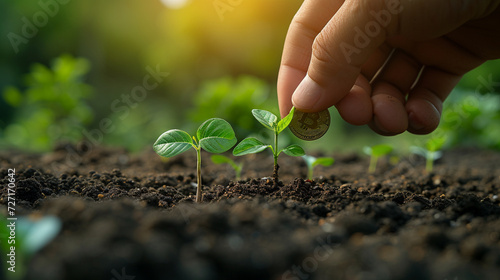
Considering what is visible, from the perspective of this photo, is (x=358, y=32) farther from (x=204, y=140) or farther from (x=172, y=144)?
(x=172, y=144)

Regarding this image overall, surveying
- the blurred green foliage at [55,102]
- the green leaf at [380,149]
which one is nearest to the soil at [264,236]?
the green leaf at [380,149]

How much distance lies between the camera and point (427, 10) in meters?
1.38

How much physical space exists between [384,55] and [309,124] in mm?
764

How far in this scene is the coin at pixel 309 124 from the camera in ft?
5.93

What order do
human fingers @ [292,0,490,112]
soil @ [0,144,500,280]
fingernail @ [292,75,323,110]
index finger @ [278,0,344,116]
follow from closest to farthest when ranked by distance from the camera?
soil @ [0,144,500,280]
human fingers @ [292,0,490,112]
fingernail @ [292,75,323,110]
index finger @ [278,0,344,116]

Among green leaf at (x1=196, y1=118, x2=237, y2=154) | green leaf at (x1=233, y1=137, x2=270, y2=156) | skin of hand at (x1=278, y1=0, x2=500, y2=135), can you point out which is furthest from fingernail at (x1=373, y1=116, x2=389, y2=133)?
green leaf at (x1=196, y1=118, x2=237, y2=154)

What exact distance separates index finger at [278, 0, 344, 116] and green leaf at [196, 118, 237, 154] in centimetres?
54

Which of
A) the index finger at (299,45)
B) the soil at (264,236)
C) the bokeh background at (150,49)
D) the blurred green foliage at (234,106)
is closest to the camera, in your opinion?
the soil at (264,236)

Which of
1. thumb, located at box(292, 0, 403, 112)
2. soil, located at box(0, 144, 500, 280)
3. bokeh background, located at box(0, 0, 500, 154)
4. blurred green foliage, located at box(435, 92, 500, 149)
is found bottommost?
blurred green foliage, located at box(435, 92, 500, 149)

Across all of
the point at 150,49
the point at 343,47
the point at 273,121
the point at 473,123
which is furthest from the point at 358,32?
the point at 150,49

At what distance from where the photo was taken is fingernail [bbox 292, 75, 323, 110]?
1.67 m

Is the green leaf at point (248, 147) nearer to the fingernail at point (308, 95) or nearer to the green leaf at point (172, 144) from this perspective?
the green leaf at point (172, 144)

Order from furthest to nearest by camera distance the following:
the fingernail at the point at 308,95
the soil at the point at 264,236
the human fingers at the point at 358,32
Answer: the fingernail at the point at 308,95
the human fingers at the point at 358,32
the soil at the point at 264,236

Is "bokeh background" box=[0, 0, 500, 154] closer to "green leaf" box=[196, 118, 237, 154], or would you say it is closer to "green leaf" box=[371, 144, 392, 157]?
"green leaf" box=[371, 144, 392, 157]
